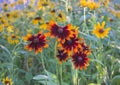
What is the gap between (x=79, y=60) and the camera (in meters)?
1.54

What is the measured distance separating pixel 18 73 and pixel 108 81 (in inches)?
24.7

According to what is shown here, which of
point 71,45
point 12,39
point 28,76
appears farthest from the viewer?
point 12,39

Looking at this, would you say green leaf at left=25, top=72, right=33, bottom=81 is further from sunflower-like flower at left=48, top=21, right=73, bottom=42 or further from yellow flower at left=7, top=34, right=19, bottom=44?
sunflower-like flower at left=48, top=21, right=73, bottom=42

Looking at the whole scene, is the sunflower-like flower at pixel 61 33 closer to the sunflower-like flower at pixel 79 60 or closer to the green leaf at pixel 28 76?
the sunflower-like flower at pixel 79 60

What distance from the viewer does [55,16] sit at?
273cm

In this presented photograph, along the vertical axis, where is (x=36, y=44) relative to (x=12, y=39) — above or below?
above

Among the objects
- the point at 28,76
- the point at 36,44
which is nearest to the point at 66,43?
the point at 36,44

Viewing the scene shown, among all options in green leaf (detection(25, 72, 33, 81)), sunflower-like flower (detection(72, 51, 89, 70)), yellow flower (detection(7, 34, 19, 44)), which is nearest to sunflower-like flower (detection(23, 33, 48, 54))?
sunflower-like flower (detection(72, 51, 89, 70))

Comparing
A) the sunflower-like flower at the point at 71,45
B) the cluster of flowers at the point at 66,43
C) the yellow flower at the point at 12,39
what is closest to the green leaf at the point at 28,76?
the yellow flower at the point at 12,39

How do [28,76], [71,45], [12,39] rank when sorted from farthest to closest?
[12,39], [28,76], [71,45]

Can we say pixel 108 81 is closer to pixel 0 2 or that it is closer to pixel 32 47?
pixel 32 47

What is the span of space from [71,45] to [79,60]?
93mm

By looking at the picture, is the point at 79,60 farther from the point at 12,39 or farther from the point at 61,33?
the point at 12,39

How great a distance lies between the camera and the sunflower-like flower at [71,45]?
148 cm
